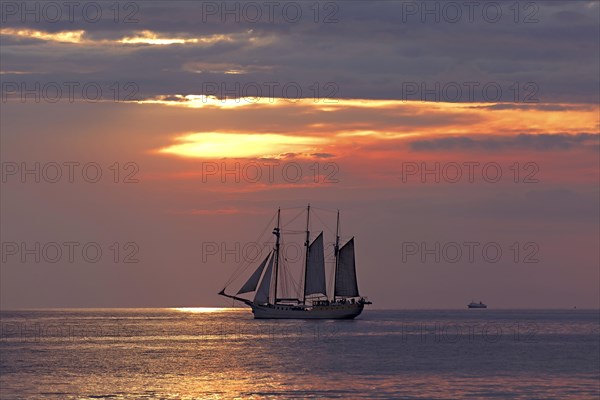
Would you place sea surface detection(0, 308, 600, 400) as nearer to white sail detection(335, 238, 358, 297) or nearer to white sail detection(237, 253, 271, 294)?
white sail detection(237, 253, 271, 294)

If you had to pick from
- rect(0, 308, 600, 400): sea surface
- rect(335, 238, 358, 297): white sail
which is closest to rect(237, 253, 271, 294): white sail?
rect(335, 238, 358, 297): white sail

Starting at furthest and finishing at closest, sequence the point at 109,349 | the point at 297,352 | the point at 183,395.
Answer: the point at 109,349 < the point at 297,352 < the point at 183,395

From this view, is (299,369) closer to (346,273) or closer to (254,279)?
(254,279)

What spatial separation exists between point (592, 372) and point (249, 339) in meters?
66.0

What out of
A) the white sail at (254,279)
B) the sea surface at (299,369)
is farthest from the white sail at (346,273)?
the sea surface at (299,369)

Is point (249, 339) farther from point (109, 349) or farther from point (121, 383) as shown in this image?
point (121, 383)

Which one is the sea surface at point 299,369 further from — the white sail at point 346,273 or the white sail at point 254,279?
the white sail at point 346,273

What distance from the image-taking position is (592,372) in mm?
92812

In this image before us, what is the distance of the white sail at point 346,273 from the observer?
196300mm

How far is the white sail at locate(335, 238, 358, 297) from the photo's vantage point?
196 meters

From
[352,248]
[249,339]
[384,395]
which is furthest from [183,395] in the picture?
[352,248]

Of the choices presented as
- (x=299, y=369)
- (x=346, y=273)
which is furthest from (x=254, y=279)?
(x=299, y=369)

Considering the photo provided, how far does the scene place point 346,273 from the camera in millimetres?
196500

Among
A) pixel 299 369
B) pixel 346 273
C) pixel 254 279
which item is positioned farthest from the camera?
pixel 346 273
